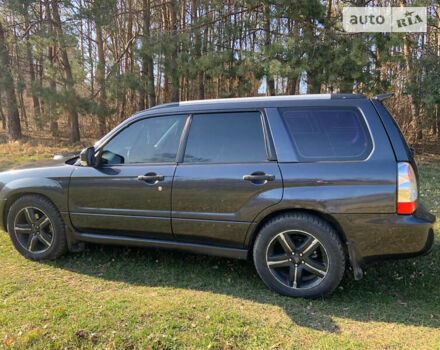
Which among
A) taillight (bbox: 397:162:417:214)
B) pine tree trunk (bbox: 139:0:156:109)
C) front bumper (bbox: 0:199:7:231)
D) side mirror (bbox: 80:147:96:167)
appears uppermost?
pine tree trunk (bbox: 139:0:156:109)

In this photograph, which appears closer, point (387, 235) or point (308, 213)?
point (387, 235)

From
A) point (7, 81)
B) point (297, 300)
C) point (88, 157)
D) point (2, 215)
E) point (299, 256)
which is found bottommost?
point (297, 300)

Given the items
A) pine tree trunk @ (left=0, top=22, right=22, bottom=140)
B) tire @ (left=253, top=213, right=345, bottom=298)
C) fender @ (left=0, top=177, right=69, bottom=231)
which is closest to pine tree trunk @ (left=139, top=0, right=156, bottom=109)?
pine tree trunk @ (left=0, top=22, right=22, bottom=140)

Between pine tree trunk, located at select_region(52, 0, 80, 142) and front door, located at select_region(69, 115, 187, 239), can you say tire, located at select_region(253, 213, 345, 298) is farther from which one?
pine tree trunk, located at select_region(52, 0, 80, 142)

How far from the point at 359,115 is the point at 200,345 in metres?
2.30

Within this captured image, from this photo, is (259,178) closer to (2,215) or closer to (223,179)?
(223,179)

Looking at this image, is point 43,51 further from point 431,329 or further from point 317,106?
point 431,329

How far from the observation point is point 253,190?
317 cm

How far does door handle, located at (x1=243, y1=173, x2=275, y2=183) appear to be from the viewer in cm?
312

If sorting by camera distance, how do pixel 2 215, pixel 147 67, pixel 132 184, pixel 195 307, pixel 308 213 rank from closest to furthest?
pixel 195 307 → pixel 308 213 → pixel 132 184 → pixel 2 215 → pixel 147 67

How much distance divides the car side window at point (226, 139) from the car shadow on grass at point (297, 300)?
126cm

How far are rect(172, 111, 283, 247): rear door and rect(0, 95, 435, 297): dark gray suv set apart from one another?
0.4 inches

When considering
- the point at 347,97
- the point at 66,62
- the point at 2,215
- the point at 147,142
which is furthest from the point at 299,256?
the point at 66,62

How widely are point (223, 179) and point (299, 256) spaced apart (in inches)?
38.5
